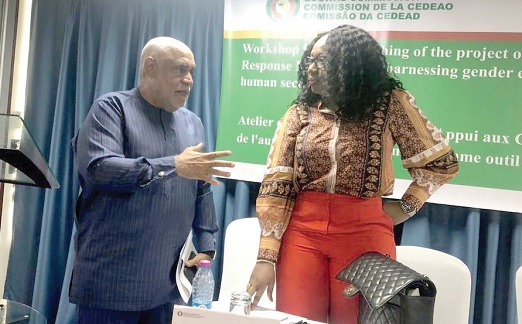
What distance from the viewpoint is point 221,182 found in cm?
279

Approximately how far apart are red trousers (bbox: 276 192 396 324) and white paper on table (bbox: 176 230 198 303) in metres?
0.45

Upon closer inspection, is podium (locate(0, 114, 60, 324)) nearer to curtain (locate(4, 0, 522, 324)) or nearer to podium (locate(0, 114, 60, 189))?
podium (locate(0, 114, 60, 189))

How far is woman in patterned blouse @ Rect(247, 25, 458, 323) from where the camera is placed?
5.12ft

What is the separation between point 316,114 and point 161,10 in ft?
5.33

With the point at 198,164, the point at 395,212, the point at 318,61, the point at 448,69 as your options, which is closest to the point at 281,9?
the point at 448,69

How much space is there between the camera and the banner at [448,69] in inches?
87.4

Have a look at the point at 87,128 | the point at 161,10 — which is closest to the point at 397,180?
Result: the point at 87,128

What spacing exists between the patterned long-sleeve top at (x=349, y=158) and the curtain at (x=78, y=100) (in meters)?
0.88

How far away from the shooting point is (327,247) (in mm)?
1561

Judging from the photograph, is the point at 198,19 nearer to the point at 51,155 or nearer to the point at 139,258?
the point at 51,155

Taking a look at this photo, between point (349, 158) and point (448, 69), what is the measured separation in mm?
1006

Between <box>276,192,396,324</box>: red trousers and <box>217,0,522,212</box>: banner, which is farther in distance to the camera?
<box>217,0,522,212</box>: banner

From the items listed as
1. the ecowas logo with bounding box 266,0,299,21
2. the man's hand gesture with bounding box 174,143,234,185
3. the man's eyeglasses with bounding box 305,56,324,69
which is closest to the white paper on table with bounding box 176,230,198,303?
the man's hand gesture with bounding box 174,143,234,185

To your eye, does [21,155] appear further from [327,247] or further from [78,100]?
[78,100]
